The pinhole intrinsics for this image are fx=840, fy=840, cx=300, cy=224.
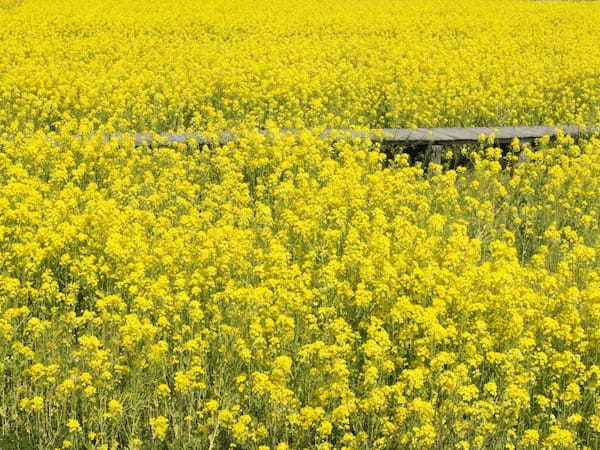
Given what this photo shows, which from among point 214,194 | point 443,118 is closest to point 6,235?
point 214,194

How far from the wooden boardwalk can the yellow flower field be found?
0.62ft

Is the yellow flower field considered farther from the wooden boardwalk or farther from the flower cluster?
the wooden boardwalk

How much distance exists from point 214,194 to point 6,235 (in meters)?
1.52

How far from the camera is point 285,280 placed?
14.7 ft

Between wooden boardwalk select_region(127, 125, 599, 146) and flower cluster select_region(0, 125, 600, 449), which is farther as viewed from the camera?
wooden boardwalk select_region(127, 125, 599, 146)

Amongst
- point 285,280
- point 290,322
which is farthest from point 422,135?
point 290,322

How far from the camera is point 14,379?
3836 mm

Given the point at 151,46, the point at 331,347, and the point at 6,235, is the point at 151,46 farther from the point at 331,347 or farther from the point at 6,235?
the point at 331,347

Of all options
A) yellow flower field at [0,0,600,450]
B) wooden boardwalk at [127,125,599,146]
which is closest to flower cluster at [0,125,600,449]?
yellow flower field at [0,0,600,450]

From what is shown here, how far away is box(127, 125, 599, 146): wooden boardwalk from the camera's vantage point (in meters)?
7.74

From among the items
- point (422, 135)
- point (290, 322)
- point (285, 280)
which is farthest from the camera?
point (422, 135)

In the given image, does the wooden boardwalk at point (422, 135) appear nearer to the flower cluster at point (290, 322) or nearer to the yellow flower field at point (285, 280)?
the yellow flower field at point (285, 280)

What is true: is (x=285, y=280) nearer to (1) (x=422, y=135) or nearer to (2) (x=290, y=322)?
(2) (x=290, y=322)

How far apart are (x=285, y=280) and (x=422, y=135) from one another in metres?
4.04
